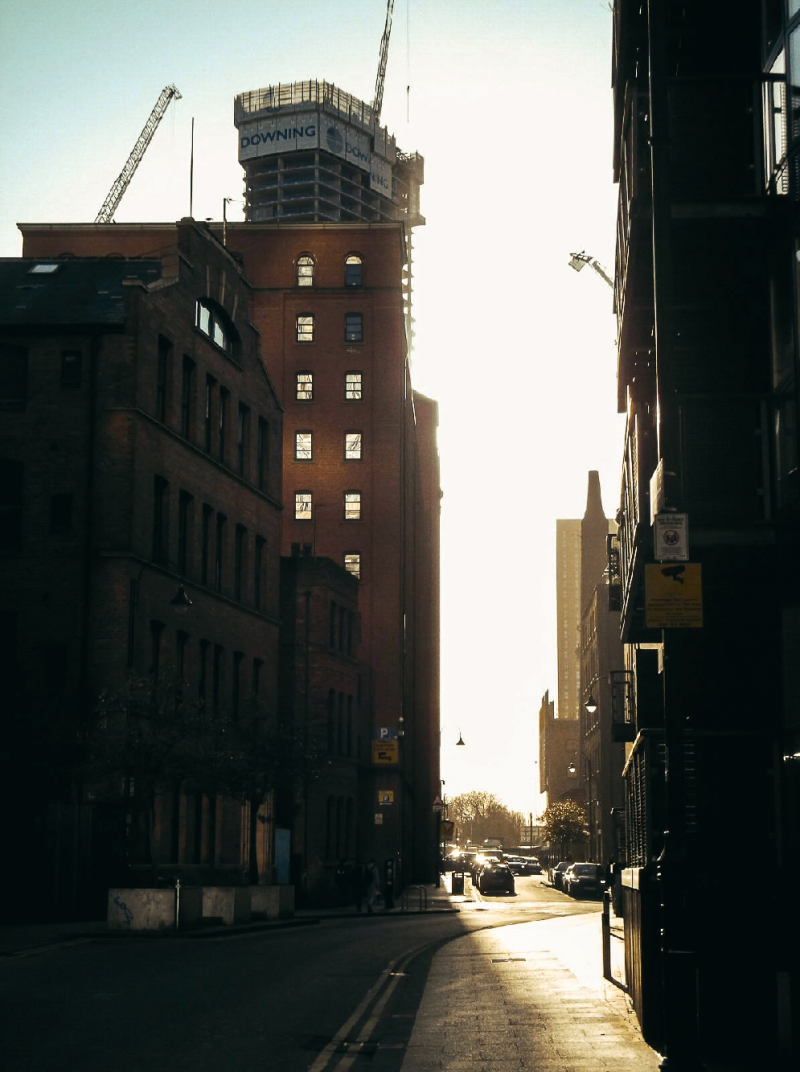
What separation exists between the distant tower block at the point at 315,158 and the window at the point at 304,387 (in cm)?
10861

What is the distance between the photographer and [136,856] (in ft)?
112

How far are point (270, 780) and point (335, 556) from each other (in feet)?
109

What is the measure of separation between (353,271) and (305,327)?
13.7ft

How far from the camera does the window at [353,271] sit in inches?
3108

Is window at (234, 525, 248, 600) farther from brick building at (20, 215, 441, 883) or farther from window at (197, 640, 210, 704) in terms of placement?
brick building at (20, 215, 441, 883)

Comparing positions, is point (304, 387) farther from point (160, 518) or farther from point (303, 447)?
point (160, 518)

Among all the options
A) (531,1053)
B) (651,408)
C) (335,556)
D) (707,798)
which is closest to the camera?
(531,1053)

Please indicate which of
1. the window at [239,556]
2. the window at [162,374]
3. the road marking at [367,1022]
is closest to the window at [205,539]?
the window at [239,556]

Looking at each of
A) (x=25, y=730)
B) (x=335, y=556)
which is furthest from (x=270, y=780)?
(x=335, y=556)

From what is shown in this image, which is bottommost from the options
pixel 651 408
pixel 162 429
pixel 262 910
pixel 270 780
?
pixel 262 910

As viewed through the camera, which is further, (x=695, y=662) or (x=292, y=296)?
(x=292, y=296)

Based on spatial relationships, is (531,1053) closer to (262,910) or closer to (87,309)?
(262,910)

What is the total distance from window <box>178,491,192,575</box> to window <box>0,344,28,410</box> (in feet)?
20.4

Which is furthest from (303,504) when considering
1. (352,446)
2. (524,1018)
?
(524,1018)
